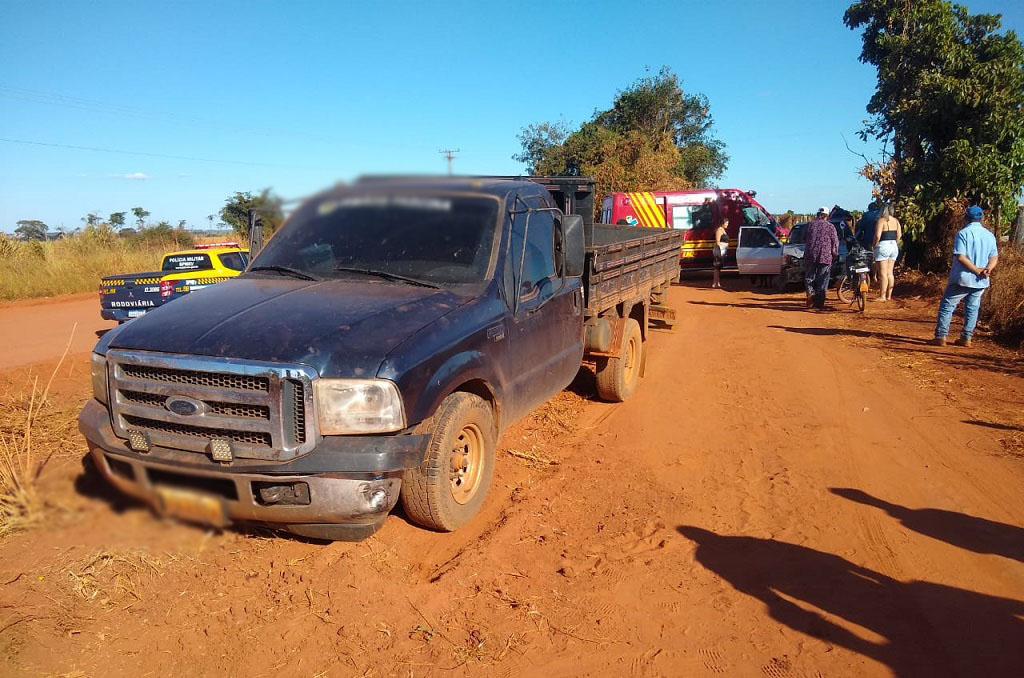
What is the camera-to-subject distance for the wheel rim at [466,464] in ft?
12.3

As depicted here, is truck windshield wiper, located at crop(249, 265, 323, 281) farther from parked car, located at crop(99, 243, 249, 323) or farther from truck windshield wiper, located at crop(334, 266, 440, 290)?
parked car, located at crop(99, 243, 249, 323)

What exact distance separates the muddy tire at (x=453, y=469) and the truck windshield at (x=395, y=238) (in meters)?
0.93

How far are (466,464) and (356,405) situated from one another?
102 centimetres

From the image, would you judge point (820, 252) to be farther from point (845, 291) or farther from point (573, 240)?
point (573, 240)

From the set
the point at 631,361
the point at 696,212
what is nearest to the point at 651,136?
the point at 696,212

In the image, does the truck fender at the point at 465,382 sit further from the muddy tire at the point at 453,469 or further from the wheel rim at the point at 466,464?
the wheel rim at the point at 466,464

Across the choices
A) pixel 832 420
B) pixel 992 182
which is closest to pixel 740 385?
pixel 832 420

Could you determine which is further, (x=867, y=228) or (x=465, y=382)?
(x=867, y=228)

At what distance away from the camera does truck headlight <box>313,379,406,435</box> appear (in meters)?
3.05

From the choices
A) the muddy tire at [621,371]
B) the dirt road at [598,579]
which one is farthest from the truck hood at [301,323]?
the muddy tire at [621,371]

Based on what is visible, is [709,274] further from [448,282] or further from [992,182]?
[448,282]

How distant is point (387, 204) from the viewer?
4.49m

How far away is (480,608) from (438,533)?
0.70 metres

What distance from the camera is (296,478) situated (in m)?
3.02
